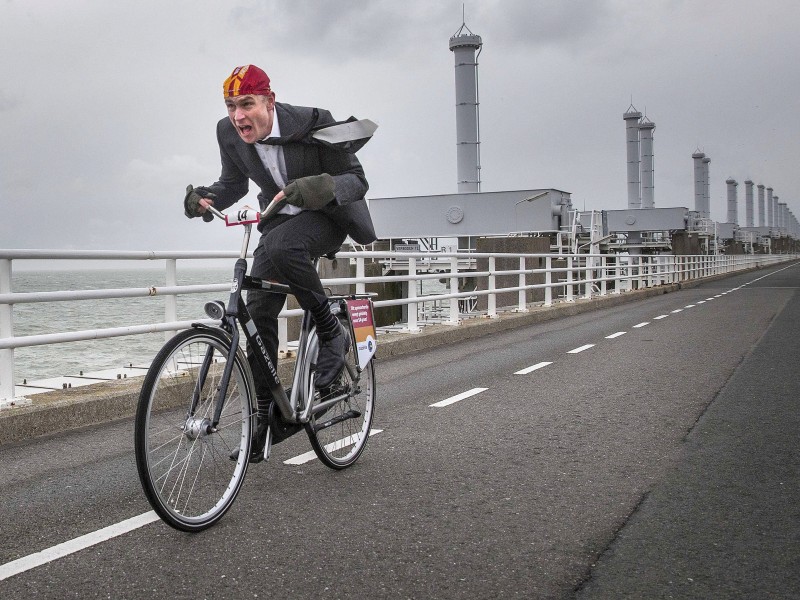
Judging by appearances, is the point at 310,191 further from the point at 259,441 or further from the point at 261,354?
the point at 259,441

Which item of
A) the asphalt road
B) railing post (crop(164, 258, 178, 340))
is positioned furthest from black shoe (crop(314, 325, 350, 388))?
railing post (crop(164, 258, 178, 340))

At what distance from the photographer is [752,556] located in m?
3.12

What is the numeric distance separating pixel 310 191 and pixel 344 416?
Answer: 51.6 inches

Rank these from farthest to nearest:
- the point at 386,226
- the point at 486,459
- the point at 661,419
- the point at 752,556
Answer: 1. the point at 386,226
2. the point at 661,419
3. the point at 486,459
4. the point at 752,556

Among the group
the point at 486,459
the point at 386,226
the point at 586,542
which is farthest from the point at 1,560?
the point at 386,226

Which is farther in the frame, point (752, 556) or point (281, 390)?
point (281, 390)

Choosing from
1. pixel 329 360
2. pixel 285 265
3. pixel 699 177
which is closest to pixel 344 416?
pixel 329 360

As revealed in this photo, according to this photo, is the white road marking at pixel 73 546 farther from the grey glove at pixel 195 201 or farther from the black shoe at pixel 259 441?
the grey glove at pixel 195 201

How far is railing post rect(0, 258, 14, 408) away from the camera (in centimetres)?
544

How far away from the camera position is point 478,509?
374 centimetres

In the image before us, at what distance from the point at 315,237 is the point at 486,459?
5.28 feet

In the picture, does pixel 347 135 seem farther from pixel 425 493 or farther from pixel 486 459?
pixel 486 459

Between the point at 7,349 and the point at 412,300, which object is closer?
the point at 7,349

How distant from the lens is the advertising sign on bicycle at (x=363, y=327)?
177 inches
